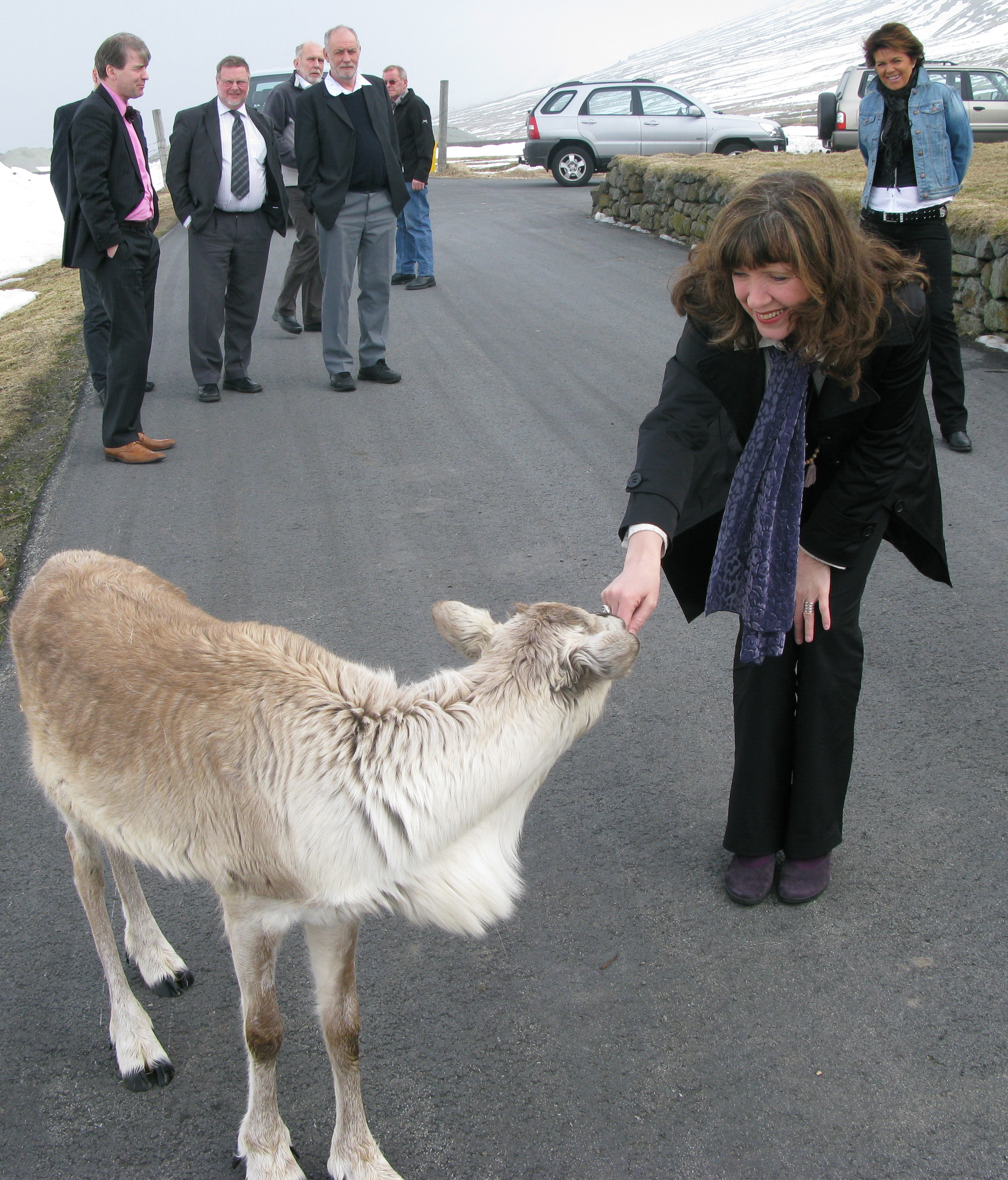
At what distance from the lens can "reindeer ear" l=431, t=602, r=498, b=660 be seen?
97.3 inches

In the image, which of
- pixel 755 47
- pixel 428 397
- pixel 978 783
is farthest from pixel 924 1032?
pixel 755 47

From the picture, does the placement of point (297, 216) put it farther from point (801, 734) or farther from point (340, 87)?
point (801, 734)

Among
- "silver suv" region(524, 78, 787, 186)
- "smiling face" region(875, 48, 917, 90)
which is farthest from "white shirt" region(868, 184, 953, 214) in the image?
"silver suv" region(524, 78, 787, 186)

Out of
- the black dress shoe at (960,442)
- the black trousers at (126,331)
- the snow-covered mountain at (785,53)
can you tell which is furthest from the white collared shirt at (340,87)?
the snow-covered mountain at (785,53)

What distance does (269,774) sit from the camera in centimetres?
226

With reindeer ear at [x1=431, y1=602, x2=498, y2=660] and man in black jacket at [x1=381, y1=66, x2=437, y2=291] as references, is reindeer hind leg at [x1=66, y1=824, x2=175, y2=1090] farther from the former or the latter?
man in black jacket at [x1=381, y1=66, x2=437, y2=291]

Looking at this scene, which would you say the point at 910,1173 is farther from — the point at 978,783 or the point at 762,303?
the point at 762,303

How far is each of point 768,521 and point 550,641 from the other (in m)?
0.79

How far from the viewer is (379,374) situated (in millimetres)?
8531

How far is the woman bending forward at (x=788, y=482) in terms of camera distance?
2434 millimetres

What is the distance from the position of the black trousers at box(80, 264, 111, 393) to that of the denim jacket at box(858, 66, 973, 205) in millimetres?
5585

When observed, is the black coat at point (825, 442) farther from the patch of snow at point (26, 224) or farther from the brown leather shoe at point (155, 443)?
the patch of snow at point (26, 224)

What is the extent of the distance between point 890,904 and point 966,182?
11.3 m

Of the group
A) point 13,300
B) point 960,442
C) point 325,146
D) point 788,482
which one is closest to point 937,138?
point 960,442
